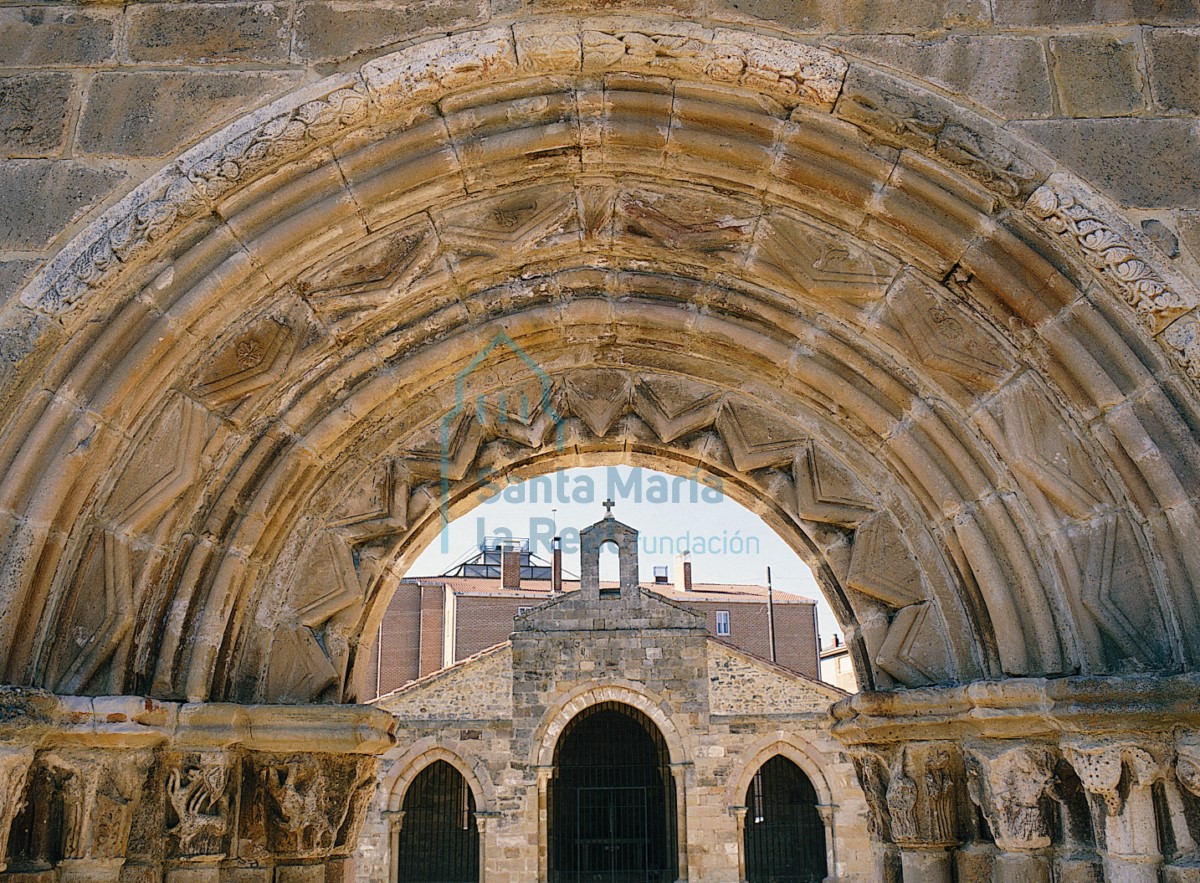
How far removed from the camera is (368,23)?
3.49 meters

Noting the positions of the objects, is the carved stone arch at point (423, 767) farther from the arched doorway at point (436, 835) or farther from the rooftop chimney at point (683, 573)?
the rooftop chimney at point (683, 573)

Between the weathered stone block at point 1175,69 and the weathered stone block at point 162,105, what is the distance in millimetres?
2785

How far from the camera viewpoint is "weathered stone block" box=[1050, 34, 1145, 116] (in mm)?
3352

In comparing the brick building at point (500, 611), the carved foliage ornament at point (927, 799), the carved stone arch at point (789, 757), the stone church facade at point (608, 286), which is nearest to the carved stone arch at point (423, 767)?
the carved stone arch at point (789, 757)

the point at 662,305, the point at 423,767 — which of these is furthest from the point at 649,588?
the point at 662,305

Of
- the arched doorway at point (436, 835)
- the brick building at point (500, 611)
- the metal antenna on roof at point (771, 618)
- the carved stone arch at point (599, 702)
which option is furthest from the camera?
the metal antenna on roof at point (771, 618)

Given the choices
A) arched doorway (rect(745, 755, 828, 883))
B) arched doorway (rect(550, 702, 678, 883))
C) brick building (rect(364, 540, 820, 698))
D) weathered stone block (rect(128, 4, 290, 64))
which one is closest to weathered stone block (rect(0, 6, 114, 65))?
weathered stone block (rect(128, 4, 290, 64))

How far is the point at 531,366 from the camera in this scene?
432 centimetres

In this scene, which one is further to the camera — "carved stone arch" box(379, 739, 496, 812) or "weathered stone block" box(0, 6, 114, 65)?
"carved stone arch" box(379, 739, 496, 812)

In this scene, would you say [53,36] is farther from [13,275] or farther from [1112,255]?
[1112,255]

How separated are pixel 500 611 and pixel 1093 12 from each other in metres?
26.8

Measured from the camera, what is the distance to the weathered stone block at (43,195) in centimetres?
330

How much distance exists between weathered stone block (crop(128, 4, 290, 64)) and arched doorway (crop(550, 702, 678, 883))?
1629 centimetres

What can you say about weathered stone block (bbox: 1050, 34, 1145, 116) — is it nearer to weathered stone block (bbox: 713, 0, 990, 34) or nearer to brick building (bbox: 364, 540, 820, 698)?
weathered stone block (bbox: 713, 0, 990, 34)
